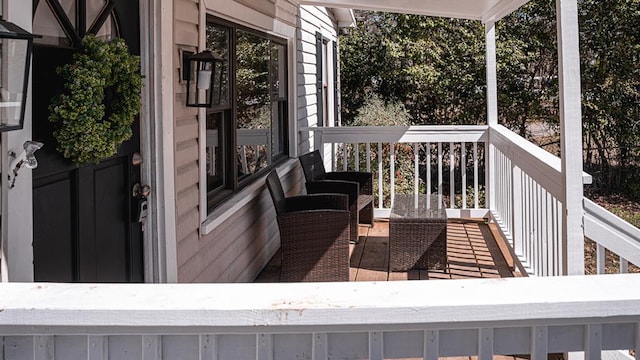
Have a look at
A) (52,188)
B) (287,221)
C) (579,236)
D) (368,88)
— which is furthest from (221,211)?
(368,88)

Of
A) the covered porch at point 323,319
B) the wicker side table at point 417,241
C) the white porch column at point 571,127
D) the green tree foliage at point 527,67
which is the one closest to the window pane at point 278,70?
the wicker side table at point 417,241

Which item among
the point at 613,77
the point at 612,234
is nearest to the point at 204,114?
the point at 612,234

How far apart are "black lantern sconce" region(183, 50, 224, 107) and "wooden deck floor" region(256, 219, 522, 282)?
73.6 inches

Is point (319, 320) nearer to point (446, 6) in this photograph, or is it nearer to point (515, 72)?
point (446, 6)

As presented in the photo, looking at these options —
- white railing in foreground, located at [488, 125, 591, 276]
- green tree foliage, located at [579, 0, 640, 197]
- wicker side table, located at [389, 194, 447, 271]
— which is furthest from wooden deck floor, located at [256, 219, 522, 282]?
green tree foliage, located at [579, 0, 640, 197]

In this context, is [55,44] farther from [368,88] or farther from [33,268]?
[368,88]

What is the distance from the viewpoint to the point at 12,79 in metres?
1.53

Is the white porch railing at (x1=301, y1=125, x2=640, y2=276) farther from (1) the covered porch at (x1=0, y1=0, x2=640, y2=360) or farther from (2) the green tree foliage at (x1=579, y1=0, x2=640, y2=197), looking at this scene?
(2) the green tree foliage at (x1=579, y1=0, x2=640, y2=197)

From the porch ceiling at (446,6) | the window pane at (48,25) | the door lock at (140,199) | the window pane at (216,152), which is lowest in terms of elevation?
the door lock at (140,199)

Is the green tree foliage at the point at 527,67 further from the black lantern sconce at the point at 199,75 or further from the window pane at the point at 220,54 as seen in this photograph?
the black lantern sconce at the point at 199,75

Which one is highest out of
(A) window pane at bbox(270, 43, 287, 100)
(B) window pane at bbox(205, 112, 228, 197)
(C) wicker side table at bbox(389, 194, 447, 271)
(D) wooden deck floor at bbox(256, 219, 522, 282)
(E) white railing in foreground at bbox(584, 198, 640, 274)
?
(A) window pane at bbox(270, 43, 287, 100)

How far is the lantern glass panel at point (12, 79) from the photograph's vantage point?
1.49m

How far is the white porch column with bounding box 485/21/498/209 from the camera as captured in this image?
19.3 feet

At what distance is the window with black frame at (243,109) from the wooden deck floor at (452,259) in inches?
37.3
